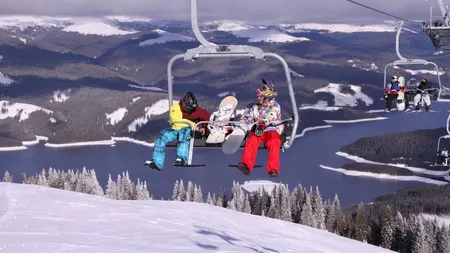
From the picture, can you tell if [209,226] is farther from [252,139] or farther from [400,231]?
[400,231]

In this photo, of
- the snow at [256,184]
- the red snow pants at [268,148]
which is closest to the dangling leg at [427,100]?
the red snow pants at [268,148]

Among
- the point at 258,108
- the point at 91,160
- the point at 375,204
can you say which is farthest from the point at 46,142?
the point at 258,108

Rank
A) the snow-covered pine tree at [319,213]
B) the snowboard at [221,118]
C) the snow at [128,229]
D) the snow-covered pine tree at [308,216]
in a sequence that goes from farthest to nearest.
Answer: the snow-covered pine tree at [319,213] → the snow-covered pine tree at [308,216] → the snow at [128,229] → the snowboard at [221,118]

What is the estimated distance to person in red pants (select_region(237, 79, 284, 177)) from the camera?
1034 cm

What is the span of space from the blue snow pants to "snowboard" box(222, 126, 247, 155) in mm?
662

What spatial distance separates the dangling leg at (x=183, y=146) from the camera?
10.3 metres

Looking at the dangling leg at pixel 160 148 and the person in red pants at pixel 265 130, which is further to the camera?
the dangling leg at pixel 160 148

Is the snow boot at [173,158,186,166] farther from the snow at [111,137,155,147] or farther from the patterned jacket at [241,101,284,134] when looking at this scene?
the snow at [111,137,155,147]

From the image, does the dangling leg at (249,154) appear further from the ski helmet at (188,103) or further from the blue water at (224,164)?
the blue water at (224,164)

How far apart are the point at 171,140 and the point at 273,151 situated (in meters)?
1.78

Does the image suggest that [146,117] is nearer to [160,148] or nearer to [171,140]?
[171,140]

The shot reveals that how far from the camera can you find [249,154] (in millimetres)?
10539

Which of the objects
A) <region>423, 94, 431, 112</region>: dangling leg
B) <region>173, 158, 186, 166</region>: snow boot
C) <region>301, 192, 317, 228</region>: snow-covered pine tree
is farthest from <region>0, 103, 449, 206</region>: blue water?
<region>173, 158, 186, 166</region>: snow boot

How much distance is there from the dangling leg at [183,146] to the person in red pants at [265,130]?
3.04 ft
